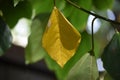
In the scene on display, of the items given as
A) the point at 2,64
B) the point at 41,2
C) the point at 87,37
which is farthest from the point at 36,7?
the point at 2,64

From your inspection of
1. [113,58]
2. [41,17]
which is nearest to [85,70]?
[113,58]

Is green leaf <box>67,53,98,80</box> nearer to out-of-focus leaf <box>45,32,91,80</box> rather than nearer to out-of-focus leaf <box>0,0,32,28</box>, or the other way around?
out-of-focus leaf <box>45,32,91,80</box>

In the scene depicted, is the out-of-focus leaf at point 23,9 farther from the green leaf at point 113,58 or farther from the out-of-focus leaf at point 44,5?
the green leaf at point 113,58

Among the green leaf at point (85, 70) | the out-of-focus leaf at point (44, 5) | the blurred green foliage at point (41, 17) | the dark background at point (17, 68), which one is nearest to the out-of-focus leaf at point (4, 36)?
the blurred green foliage at point (41, 17)

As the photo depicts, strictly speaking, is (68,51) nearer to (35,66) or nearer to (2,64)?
(2,64)

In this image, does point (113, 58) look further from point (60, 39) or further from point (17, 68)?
point (17, 68)

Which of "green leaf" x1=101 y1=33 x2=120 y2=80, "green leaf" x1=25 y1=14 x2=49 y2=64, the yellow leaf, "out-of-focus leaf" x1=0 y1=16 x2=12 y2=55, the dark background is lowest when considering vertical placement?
the dark background

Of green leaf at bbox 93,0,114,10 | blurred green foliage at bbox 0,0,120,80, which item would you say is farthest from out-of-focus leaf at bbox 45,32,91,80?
green leaf at bbox 93,0,114,10
